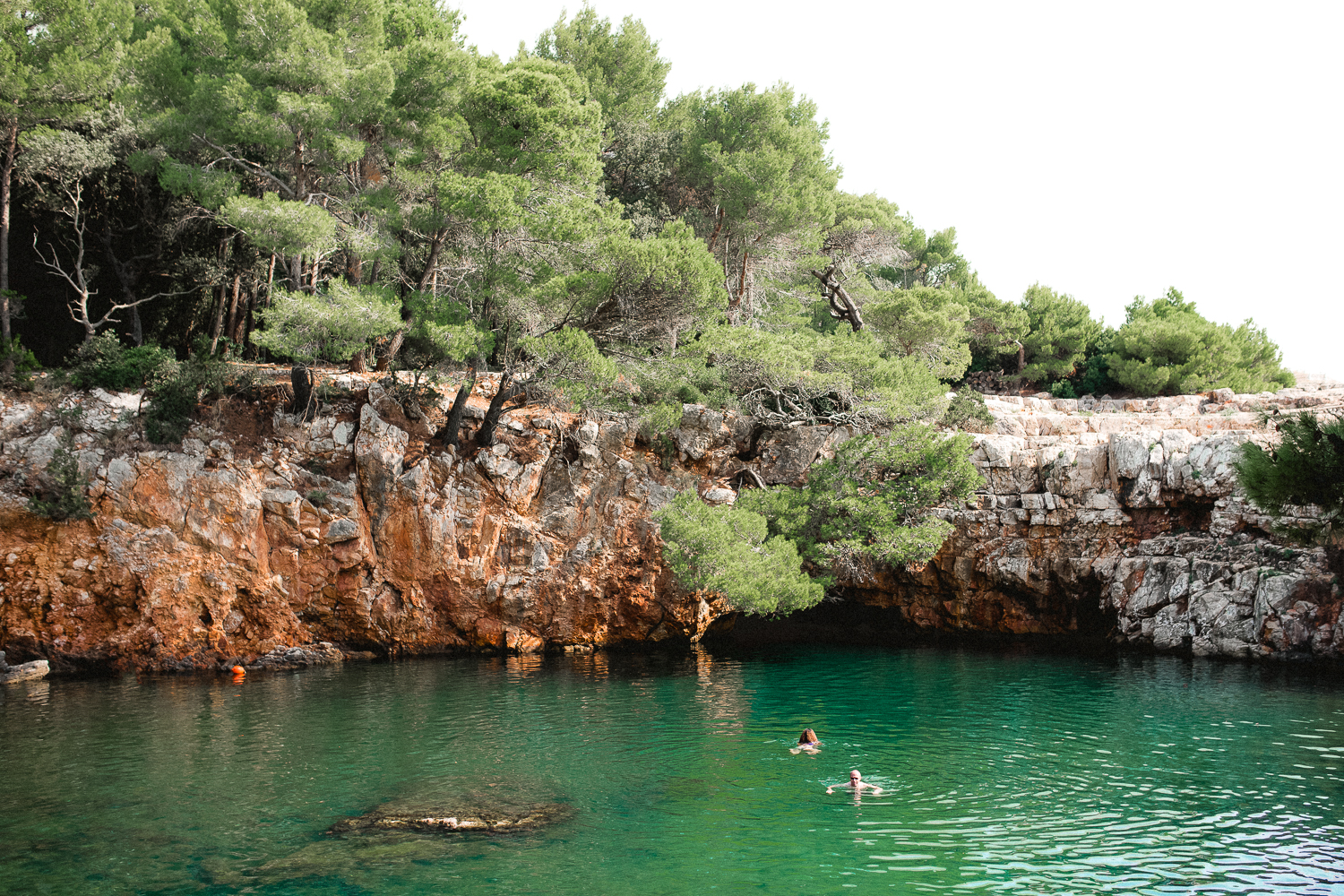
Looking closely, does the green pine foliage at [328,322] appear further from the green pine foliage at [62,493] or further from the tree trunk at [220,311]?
the tree trunk at [220,311]

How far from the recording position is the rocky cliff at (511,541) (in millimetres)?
21703

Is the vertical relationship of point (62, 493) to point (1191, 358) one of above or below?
below

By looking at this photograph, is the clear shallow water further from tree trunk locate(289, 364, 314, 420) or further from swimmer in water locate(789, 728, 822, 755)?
tree trunk locate(289, 364, 314, 420)

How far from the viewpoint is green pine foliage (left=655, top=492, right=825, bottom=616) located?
72.3ft

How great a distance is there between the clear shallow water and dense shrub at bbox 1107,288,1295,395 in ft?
79.4

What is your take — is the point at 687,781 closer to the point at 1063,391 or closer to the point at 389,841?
the point at 389,841

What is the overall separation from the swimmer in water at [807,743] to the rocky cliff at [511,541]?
11541 mm

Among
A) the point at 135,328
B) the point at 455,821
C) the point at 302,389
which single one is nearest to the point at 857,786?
the point at 455,821

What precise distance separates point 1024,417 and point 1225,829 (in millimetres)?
23868

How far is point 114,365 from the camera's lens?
24.4 metres

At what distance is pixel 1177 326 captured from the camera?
42000mm

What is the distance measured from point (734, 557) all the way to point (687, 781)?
935cm

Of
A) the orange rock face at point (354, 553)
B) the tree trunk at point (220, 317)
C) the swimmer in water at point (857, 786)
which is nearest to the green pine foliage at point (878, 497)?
the orange rock face at point (354, 553)

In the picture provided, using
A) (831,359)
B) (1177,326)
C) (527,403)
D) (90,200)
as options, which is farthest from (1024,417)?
(90,200)
